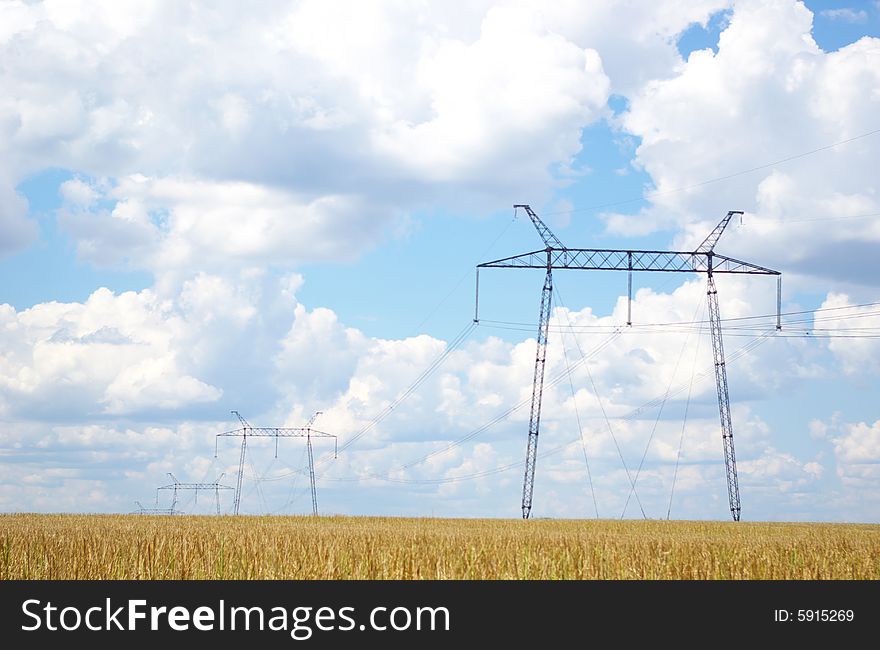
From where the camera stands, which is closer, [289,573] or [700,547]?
[289,573]

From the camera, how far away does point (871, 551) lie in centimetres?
3161

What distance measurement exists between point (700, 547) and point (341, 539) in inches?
432

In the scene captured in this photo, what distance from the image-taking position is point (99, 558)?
914 inches
